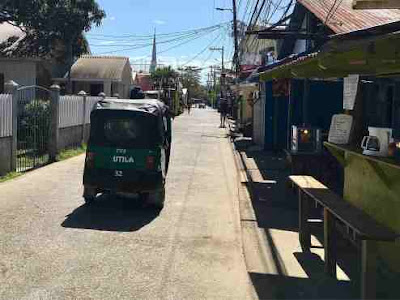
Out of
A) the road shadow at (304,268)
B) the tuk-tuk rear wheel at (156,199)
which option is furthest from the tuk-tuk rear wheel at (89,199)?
the road shadow at (304,268)

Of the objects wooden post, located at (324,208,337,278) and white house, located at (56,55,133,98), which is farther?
white house, located at (56,55,133,98)

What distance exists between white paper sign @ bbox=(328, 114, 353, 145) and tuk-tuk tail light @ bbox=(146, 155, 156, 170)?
3.21m

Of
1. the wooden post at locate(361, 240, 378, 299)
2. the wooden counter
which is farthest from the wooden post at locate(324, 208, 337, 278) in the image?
the wooden post at locate(361, 240, 378, 299)

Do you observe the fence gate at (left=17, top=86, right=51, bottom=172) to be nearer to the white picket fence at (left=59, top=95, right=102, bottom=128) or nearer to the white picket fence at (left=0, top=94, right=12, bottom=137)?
the white picket fence at (left=59, top=95, right=102, bottom=128)

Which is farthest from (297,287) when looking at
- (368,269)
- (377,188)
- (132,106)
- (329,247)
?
(132,106)

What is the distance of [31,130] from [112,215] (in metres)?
6.81

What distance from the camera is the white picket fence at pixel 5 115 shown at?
12.5 metres

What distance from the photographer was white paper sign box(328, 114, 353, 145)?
7570mm

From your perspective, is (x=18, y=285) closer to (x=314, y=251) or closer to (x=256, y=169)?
(x=314, y=251)

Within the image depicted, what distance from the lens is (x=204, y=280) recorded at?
629 centimetres

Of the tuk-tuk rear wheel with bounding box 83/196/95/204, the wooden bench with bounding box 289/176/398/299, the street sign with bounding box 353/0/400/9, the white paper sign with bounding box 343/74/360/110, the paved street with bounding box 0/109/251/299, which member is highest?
the street sign with bounding box 353/0/400/9

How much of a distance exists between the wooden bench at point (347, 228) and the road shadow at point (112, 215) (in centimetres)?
258

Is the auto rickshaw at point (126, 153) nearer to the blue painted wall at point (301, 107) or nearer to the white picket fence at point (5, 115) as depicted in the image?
the white picket fence at point (5, 115)

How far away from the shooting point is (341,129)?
25.2 ft
